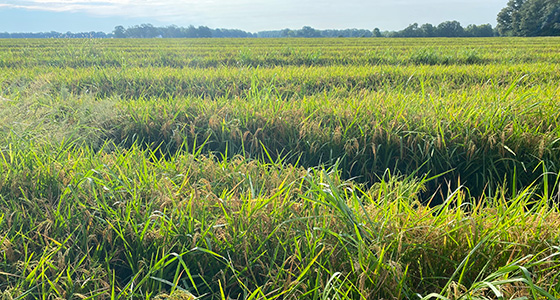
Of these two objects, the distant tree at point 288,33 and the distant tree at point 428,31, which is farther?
the distant tree at point 288,33

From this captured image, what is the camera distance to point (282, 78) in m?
5.35

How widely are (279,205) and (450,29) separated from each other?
68.2 m

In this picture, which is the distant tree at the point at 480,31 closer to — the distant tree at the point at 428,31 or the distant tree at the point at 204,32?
the distant tree at the point at 428,31

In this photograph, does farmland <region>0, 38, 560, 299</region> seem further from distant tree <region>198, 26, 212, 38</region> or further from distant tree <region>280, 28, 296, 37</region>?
distant tree <region>280, 28, 296, 37</region>

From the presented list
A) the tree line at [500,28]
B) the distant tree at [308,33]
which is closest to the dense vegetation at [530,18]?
the tree line at [500,28]

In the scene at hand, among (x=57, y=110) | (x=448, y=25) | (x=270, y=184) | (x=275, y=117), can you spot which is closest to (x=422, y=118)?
(x=275, y=117)

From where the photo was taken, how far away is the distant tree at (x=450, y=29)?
193 ft

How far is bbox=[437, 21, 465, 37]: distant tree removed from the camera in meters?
58.9

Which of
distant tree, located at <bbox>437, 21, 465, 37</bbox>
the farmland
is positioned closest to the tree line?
distant tree, located at <bbox>437, 21, 465, 37</bbox>

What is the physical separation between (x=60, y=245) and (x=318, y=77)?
464 cm

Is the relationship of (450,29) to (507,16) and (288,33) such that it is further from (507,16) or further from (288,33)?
(288,33)

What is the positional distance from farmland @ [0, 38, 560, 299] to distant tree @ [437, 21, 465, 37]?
63726 mm

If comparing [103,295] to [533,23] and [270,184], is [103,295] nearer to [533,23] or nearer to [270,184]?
[270,184]

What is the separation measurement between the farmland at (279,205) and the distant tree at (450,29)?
6373cm
